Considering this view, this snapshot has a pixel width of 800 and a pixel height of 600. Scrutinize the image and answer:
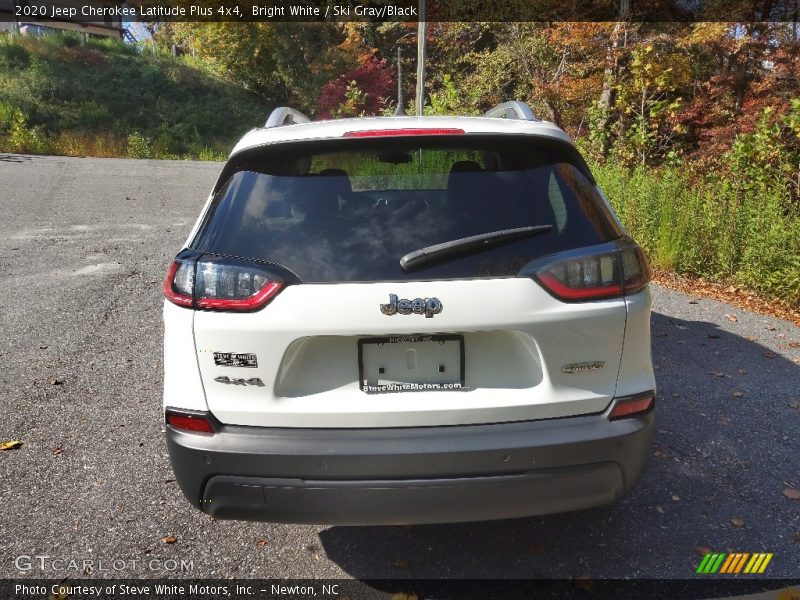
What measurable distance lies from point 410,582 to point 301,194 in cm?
166

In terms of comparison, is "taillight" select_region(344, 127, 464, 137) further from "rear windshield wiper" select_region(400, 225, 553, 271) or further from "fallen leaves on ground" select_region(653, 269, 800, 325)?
"fallen leaves on ground" select_region(653, 269, 800, 325)

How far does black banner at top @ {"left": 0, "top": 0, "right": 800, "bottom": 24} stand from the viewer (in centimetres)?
1348

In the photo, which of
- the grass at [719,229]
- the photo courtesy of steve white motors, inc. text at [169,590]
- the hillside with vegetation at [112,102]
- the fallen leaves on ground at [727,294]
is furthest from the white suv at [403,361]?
the hillside with vegetation at [112,102]

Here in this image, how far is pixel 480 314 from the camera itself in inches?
82.3

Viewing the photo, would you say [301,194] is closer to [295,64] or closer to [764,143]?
[764,143]

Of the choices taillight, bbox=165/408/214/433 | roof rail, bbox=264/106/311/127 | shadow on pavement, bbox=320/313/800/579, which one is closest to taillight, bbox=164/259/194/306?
taillight, bbox=165/408/214/433

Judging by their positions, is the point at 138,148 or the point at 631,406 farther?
the point at 138,148

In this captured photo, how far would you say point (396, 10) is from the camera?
1355 inches

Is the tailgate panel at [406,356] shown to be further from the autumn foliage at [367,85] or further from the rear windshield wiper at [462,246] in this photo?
the autumn foliage at [367,85]

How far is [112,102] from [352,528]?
1344 inches

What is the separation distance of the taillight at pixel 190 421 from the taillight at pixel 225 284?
1.28 feet

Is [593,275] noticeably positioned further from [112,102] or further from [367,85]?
[112,102]

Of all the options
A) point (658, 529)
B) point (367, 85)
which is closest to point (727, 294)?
point (658, 529)

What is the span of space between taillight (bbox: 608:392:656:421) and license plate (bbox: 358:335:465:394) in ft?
1.90
